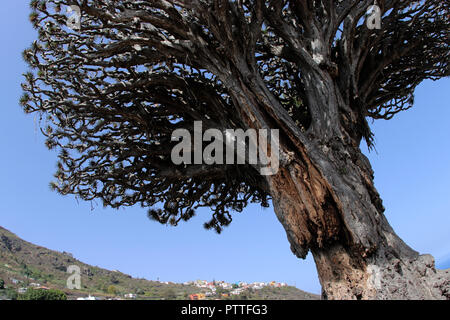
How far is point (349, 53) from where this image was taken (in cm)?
657

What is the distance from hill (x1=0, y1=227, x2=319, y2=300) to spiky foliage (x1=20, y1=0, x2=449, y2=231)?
2827 cm

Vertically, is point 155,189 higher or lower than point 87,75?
lower

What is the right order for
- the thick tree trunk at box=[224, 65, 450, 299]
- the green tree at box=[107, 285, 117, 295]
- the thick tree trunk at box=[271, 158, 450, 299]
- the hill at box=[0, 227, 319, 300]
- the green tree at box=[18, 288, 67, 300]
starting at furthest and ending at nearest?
the green tree at box=[107, 285, 117, 295] < the hill at box=[0, 227, 319, 300] < the green tree at box=[18, 288, 67, 300] < the thick tree trunk at box=[224, 65, 450, 299] < the thick tree trunk at box=[271, 158, 450, 299]

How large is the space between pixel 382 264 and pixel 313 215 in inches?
46.0

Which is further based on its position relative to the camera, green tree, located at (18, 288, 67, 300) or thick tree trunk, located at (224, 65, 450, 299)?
green tree, located at (18, 288, 67, 300)

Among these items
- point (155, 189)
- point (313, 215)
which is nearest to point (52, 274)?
point (155, 189)

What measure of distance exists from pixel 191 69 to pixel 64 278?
45722 mm

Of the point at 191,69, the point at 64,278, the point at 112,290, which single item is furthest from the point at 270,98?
the point at 64,278

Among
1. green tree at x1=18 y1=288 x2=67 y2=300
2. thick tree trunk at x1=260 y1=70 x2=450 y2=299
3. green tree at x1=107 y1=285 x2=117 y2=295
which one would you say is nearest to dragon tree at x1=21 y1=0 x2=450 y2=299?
thick tree trunk at x1=260 y1=70 x2=450 y2=299

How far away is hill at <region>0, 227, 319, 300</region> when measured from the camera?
1476 inches

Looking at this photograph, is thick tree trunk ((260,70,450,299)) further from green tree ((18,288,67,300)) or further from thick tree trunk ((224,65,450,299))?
green tree ((18,288,67,300))
